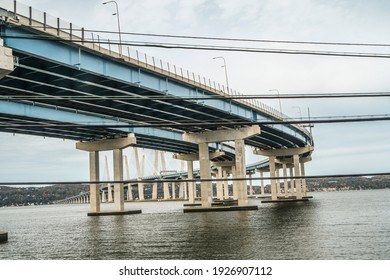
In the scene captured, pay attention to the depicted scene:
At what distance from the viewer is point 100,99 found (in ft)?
51.5

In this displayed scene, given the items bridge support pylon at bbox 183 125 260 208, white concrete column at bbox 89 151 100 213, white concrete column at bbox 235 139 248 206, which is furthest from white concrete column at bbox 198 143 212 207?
white concrete column at bbox 89 151 100 213

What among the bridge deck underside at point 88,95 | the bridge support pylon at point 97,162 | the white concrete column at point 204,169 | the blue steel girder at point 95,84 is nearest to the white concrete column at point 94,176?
the bridge support pylon at point 97,162

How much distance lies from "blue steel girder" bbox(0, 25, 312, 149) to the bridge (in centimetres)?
8

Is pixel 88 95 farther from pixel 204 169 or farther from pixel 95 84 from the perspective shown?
pixel 204 169

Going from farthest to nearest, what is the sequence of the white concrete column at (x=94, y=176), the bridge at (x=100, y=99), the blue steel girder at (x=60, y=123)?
the white concrete column at (x=94, y=176)
the blue steel girder at (x=60, y=123)
the bridge at (x=100, y=99)

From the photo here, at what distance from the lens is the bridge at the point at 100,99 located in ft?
95.2

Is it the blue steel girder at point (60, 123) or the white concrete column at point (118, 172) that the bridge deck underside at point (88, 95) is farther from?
the white concrete column at point (118, 172)

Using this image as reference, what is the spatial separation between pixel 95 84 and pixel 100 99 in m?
28.7

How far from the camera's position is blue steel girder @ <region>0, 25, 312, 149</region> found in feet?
118

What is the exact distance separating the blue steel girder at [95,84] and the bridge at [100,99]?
0.26ft

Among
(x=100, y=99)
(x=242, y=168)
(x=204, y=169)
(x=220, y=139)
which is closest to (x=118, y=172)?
(x=204, y=169)

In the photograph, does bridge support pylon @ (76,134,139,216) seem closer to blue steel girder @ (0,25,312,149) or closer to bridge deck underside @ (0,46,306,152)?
bridge deck underside @ (0,46,306,152)
